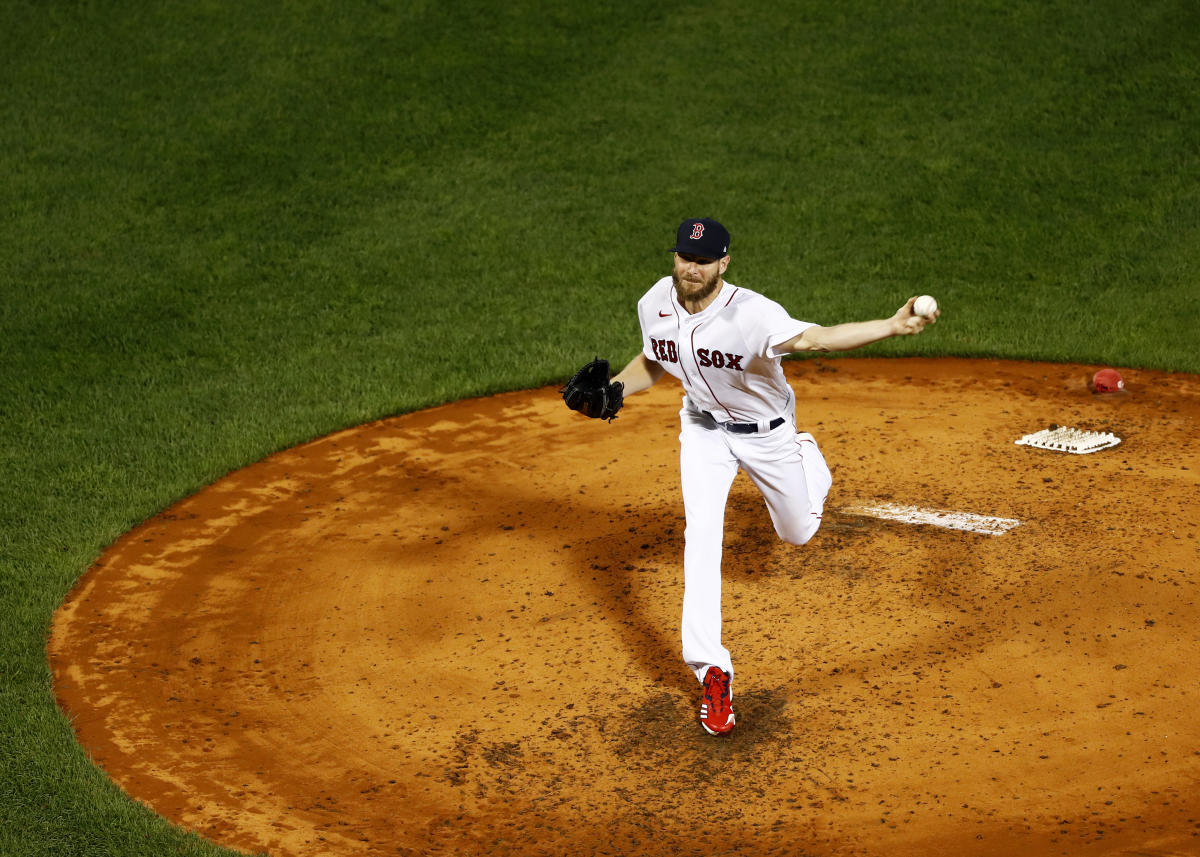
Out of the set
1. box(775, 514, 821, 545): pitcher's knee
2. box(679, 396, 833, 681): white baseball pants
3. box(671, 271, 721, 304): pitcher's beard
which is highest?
box(671, 271, 721, 304): pitcher's beard

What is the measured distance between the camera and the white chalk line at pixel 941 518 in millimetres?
7461

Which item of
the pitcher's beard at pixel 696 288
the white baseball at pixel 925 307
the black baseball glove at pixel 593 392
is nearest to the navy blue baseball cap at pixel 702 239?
the pitcher's beard at pixel 696 288

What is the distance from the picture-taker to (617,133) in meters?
14.2

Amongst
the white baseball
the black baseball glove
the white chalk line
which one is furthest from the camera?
the white chalk line

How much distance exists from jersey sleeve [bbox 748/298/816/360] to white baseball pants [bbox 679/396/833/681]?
0.56m

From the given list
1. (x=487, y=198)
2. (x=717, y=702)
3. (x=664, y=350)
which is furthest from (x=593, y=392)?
(x=487, y=198)

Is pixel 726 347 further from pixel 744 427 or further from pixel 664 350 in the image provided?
pixel 744 427

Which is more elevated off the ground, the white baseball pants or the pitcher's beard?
the pitcher's beard

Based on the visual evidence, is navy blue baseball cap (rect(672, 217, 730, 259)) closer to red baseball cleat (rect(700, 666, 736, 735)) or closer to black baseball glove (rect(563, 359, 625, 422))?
black baseball glove (rect(563, 359, 625, 422))

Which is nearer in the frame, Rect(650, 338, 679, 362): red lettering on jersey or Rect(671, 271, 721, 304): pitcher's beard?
Rect(671, 271, 721, 304): pitcher's beard

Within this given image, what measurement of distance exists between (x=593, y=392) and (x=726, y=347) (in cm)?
67

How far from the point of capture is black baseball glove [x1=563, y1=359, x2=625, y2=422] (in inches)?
243

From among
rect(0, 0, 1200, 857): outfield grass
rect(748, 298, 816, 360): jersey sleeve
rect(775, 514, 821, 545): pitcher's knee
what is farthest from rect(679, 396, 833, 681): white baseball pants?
rect(0, 0, 1200, 857): outfield grass

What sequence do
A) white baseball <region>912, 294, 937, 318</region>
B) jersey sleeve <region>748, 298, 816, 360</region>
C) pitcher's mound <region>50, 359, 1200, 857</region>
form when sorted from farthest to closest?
jersey sleeve <region>748, 298, 816, 360</region>, pitcher's mound <region>50, 359, 1200, 857</region>, white baseball <region>912, 294, 937, 318</region>
